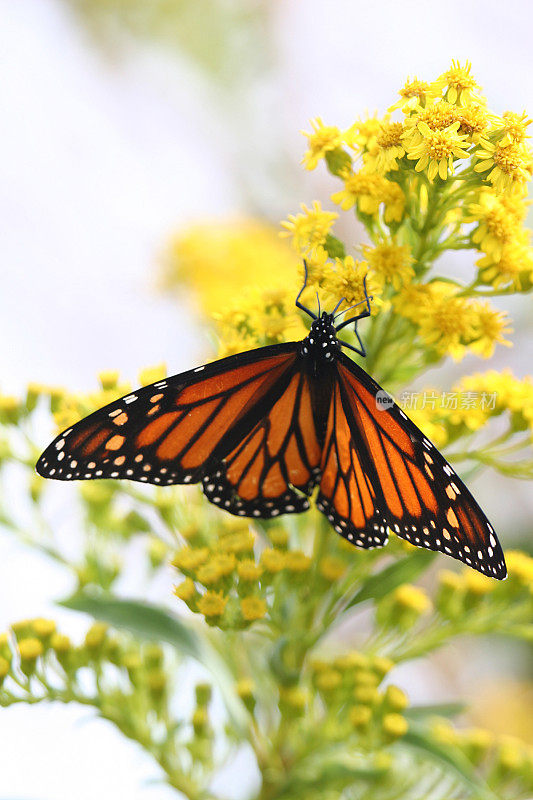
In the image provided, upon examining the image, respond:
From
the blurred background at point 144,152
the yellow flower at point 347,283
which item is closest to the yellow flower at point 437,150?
the yellow flower at point 347,283

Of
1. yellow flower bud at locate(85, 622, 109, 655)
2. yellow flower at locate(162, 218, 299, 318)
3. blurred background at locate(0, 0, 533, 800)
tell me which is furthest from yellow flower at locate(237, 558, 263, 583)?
blurred background at locate(0, 0, 533, 800)

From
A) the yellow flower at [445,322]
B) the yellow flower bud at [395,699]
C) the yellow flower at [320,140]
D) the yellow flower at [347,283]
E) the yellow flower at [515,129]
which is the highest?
the yellow flower at [320,140]

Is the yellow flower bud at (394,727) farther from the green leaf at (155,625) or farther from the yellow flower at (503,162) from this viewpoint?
the yellow flower at (503,162)

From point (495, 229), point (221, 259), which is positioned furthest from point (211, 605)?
point (221, 259)

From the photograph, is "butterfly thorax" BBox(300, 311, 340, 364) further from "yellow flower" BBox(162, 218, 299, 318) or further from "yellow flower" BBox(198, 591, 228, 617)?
"yellow flower" BBox(162, 218, 299, 318)

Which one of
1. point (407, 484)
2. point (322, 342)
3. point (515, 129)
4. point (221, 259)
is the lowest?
point (407, 484)

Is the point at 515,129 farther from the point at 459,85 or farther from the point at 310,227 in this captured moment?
the point at 310,227
